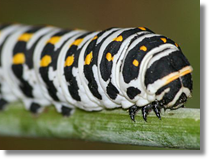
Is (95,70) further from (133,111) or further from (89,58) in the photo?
(133,111)

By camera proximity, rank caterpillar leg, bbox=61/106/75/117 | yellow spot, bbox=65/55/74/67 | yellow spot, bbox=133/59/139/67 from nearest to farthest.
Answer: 1. yellow spot, bbox=133/59/139/67
2. yellow spot, bbox=65/55/74/67
3. caterpillar leg, bbox=61/106/75/117

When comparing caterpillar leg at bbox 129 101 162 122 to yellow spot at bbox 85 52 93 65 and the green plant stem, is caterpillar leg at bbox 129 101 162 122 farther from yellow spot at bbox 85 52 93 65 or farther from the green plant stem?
yellow spot at bbox 85 52 93 65

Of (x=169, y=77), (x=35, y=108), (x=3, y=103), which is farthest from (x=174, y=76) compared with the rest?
(x=3, y=103)

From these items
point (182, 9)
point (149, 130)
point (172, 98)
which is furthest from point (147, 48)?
point (182, 9)

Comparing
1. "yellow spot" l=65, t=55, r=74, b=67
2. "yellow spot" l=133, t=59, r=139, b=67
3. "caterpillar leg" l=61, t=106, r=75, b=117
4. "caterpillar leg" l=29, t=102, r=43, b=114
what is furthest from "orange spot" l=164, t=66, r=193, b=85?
"caterpillar leg" l=29, t=102, r=43, b=114

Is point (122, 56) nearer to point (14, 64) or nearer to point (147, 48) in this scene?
point (147, 48)
